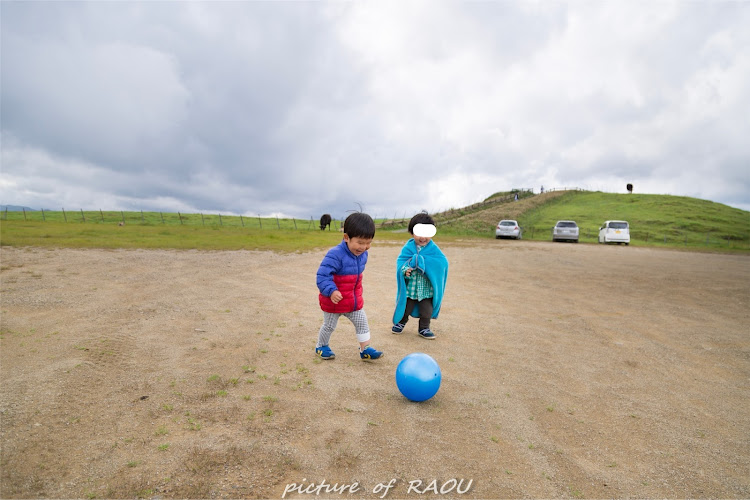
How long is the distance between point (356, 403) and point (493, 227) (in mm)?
39914

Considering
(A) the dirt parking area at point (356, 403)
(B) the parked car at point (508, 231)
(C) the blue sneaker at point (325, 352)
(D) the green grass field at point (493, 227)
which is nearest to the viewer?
(A) the dirt parking area at point (356, 403)

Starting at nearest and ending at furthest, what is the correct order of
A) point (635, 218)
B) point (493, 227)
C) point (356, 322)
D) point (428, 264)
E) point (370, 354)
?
1. point (356, 322)
2. point (370, 354)
3. point (428, 264)
4. point (493, 227)
5. point (635, 218)

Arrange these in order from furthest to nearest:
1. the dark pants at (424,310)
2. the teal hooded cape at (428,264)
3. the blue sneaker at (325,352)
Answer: the dark pants at (424,310) < the teal hooded cape at (428,264) < the blue sneaker at (325,352)

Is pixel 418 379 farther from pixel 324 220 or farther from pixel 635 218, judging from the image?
pixel 635 218

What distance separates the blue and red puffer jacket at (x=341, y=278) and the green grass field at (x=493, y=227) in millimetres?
16681

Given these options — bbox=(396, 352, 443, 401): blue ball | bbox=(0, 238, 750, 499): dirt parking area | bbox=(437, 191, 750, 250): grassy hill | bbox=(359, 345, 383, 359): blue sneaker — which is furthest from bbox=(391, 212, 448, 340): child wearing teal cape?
bbox=(437, 191, 750, 250): grassy hill

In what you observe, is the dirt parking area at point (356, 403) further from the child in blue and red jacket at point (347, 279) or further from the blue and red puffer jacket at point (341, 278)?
the blue and red puffer jacket at point (341, 278)

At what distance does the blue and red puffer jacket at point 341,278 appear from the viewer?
4945 millimetres

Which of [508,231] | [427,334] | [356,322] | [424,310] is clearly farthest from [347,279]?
[508,231]

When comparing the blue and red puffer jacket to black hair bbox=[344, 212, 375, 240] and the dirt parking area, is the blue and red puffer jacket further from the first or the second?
the dirt parking area

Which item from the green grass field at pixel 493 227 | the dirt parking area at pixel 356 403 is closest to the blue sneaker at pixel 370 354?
the dirt parking area at pixel 356 403

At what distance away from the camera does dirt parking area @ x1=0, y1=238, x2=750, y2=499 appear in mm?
3072

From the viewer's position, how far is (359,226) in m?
4.85

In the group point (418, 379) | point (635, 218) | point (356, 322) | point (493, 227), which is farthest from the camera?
point (635, 218)
